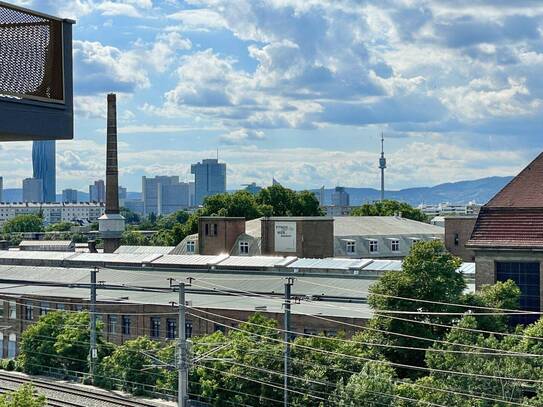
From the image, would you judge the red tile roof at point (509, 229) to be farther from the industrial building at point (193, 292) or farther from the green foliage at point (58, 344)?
the green foliage at point (58, 344)

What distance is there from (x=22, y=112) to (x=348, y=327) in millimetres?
36825

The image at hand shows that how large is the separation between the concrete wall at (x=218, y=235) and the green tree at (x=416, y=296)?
145 ft

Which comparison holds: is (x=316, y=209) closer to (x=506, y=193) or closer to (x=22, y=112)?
(x=506, y=193)

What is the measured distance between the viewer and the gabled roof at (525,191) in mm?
45906

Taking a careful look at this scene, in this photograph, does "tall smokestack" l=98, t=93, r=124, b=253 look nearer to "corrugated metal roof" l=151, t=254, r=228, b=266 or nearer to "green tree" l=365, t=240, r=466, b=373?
"corrugated metal roof" l=151, t=254, r=228, b=266

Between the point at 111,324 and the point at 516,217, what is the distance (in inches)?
944

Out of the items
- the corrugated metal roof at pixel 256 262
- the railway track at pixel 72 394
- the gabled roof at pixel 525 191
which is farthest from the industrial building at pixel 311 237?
the railway track at pixel 72 394

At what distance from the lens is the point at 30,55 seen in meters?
9.85

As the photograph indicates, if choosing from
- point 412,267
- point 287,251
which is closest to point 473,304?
point 412,267

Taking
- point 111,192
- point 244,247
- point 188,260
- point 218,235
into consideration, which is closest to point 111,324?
point 188,260

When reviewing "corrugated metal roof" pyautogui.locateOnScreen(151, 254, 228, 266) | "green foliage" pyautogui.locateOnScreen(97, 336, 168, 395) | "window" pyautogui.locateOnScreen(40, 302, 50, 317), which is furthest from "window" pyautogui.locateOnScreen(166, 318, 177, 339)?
"corrugated metal roof" pyautogui.locateOnScreen(151, 254, 228, 266)

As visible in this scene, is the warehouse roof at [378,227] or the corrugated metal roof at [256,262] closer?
the corrugated metal roof at [256,262]

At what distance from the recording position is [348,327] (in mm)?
45125

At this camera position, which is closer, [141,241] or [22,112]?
[22,112]
